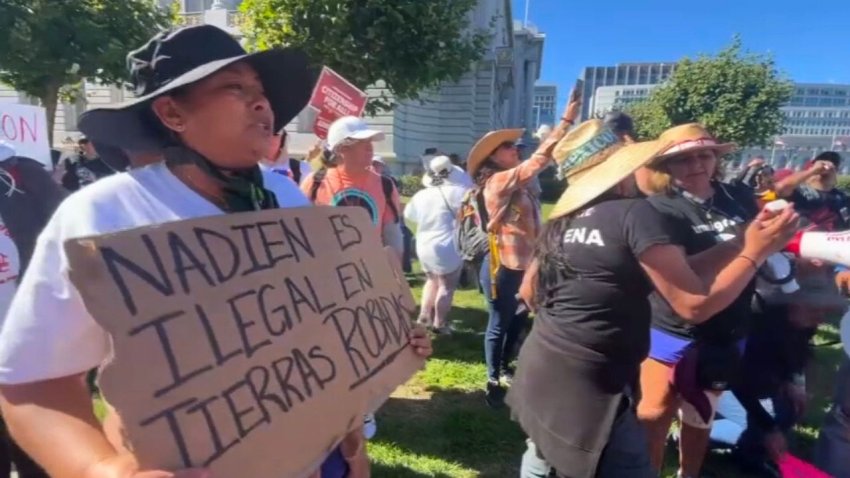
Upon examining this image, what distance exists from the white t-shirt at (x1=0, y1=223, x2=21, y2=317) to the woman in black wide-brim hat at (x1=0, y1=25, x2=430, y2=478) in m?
1.13

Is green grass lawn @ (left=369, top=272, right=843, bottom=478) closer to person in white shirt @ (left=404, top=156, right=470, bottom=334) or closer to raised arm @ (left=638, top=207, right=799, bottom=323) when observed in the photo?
person in white shirt @ (left=404, top=156, right=470, bottom=334)

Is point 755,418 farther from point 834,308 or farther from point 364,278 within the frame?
point 364,278

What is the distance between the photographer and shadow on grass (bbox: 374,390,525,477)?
11.5 feet

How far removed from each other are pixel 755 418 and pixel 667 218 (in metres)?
1.94

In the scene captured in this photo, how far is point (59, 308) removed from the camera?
3.29 feet

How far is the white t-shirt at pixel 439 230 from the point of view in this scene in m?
5.46

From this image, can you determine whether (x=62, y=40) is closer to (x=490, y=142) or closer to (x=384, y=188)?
(x=384, y=188)

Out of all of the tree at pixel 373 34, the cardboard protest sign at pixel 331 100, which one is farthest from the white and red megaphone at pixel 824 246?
the tree at pixel 373 34

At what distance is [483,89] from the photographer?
28406 millimetres

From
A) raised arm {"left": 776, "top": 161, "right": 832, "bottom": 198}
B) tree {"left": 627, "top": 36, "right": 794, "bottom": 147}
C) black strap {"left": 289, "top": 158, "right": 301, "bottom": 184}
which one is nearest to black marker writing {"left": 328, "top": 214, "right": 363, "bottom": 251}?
black strap {"left": 289, "top": 158, "right": 301, "bottom": 184}

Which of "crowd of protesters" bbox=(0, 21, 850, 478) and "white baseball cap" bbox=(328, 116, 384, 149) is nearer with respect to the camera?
"crowd of protesters" bbox=(0, 21, 850, 478)

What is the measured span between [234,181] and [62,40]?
16.4 metres

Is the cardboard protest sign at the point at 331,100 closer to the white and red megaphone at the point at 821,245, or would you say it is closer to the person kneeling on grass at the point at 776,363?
the person kneeling on grass at the point at 776,363

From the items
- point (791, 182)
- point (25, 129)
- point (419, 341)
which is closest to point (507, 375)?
point (791, 182)
